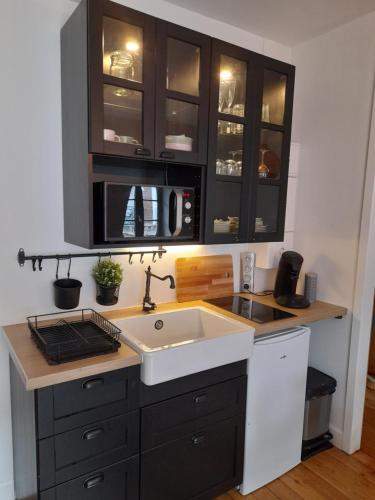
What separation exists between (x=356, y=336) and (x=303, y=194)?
A: 103cm

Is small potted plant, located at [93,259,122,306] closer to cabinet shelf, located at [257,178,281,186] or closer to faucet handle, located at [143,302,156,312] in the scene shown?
faucet handle, located at [143,302,156,312]

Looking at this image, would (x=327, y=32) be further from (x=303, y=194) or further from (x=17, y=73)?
(x=17, y=73)

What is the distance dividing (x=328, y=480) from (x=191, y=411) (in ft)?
3.61

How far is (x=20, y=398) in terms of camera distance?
154 centimetres

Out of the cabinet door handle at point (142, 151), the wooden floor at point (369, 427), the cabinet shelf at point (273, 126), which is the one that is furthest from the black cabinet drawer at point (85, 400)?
the wooden floor at point (369, 427)

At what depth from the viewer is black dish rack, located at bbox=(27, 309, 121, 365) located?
1385 mm

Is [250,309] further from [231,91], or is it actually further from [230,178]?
[231,91]

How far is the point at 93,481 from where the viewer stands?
1401 mm

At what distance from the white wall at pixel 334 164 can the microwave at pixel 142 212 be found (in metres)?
1.07

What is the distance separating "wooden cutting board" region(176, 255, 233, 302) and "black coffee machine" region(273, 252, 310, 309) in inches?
13.2

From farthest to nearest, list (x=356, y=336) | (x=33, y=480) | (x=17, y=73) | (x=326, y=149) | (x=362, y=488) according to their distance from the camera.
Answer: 1. (x=326, y=149)
2. (x=356, y=336)
3. (x=362, y=488)
4. (x=17, y=73)
5. (x=33, y=480)

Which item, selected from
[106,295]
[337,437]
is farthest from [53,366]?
[337,437]

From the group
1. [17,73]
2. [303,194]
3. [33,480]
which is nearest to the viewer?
[33,480]

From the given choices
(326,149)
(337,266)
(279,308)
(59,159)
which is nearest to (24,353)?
(59,159)
